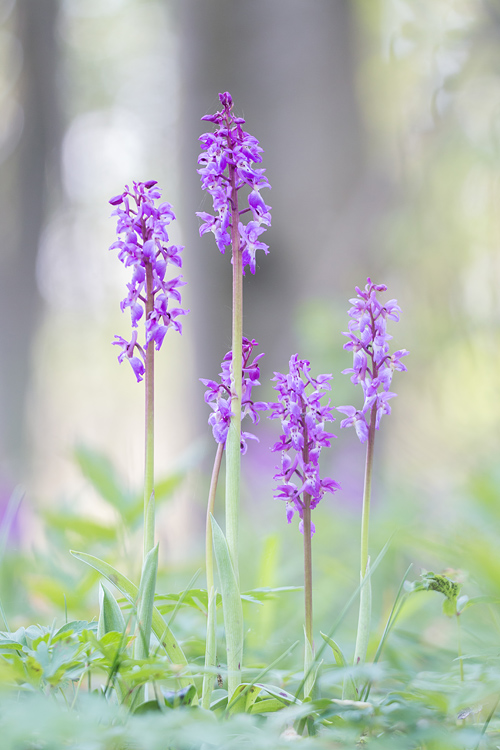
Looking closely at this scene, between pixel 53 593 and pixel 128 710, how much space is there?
1134 millimetres

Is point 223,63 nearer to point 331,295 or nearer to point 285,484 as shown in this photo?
point 331,295

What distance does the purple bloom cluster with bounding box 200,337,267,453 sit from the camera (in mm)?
1332

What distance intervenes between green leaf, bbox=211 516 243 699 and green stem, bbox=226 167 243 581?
0.03m

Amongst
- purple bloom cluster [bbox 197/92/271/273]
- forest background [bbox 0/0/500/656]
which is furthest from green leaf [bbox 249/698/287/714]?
purple bloom cluster [bbox 197/92/271/273]

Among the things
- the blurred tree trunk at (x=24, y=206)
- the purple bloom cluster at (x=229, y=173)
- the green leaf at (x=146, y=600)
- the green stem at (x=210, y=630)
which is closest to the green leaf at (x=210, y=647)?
the green stem at (x=210, y=630)

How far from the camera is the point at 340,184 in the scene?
4.56 meters

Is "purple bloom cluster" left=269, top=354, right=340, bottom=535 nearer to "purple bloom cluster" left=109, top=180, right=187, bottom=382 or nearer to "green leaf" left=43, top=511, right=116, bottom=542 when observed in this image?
"purple bloom cluster" left=109, top=180, right=187, bottom=382

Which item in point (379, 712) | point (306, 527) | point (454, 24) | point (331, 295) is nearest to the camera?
point (379, 712)

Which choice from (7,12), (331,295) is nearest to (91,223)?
(7,12)

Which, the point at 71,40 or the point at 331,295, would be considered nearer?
the point at 331,295

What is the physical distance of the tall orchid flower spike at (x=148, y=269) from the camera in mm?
1291

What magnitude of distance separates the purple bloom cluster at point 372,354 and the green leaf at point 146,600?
18.4 inches

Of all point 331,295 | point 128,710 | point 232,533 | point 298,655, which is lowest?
point 298,655

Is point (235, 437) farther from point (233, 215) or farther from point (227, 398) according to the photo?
point (233, 215)
